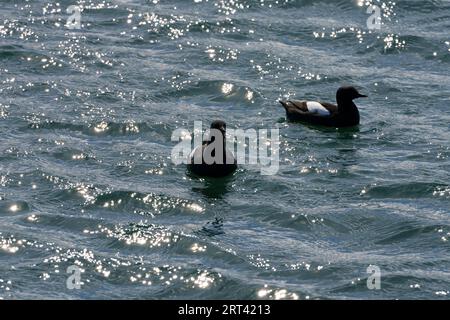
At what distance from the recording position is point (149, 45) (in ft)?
81.1

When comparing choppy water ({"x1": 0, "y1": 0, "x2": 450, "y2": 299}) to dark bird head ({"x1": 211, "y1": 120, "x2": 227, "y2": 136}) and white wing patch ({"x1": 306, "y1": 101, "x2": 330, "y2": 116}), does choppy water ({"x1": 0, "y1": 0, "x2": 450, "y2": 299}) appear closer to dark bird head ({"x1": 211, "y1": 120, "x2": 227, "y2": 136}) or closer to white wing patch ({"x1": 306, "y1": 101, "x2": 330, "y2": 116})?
white wing patch ({"x1": 306, "y1": 101, "x2": 330, "y2": 116})

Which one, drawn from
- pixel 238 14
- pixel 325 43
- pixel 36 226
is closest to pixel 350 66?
pixel 325 43

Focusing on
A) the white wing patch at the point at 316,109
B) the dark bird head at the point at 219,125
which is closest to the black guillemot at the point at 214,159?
the dark bird head at the point at 219,125

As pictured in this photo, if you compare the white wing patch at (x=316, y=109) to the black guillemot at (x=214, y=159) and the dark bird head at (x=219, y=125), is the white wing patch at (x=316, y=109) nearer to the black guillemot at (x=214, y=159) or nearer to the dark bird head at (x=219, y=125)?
the dark bird head at (x=219, y=125)

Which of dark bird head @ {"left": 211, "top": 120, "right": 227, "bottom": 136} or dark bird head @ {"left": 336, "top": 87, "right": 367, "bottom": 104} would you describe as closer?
dark bird head @ {"left": 211, "top": 120, "right": 227, "bottom": 136}

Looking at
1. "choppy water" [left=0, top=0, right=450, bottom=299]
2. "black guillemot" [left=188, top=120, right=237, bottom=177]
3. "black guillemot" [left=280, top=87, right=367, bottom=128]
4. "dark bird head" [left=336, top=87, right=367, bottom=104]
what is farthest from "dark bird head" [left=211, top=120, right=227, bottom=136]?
"dark bird head" [left=336, top=87, right=367, bottom=104]

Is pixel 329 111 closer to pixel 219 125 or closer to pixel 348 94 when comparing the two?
pixel 348 94

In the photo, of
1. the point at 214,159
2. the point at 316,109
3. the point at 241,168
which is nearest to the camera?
the point at 214,159

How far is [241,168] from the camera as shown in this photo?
19719mm

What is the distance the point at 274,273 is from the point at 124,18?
1064 centimetres

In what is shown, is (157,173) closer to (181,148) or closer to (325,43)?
(181,148)

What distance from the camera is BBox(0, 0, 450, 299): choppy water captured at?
54.3 ft

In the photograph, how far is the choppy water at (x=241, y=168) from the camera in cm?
1655

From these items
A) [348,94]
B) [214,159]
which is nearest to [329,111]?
[348,94]
